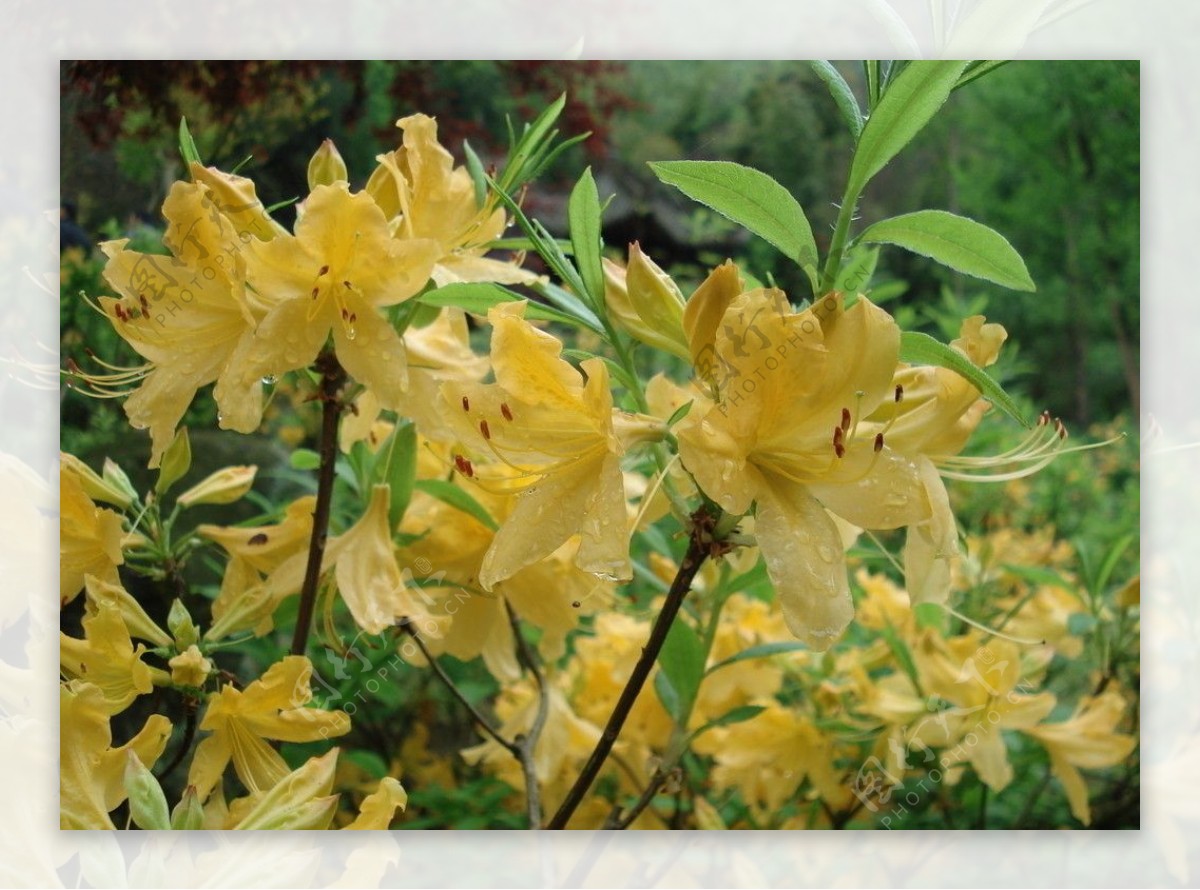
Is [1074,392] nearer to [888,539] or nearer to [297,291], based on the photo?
[888,539]

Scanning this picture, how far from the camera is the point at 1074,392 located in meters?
2.07

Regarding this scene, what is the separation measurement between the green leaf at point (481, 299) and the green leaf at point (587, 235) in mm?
26

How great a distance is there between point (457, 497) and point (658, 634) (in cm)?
25

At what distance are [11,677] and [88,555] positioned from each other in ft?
0.58

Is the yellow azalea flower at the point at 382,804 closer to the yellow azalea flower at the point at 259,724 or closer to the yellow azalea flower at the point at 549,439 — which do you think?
the yellow azalea flower at the point at 259,724

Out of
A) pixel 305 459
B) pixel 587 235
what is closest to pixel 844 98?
pixel 587 235

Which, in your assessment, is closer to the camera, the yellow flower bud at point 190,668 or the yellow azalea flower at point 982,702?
the yellow flower bud at point 190,668

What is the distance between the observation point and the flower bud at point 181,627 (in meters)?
0.89

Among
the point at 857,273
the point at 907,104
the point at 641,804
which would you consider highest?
the point at 907,104

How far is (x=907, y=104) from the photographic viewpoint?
0.76 meters

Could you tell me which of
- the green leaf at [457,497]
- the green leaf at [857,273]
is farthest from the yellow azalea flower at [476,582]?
the green leaf at [857,273]

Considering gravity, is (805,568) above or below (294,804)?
above

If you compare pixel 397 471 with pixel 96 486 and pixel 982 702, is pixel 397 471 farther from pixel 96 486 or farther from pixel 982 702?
pixel 982 702

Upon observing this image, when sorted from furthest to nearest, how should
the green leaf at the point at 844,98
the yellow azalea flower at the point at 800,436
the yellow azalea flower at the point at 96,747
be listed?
1. the yellow azalea flower at the point at 96,747
2. the green leaf at the point at 844,98
3. the yellow azalea flower at the point at 800,436
